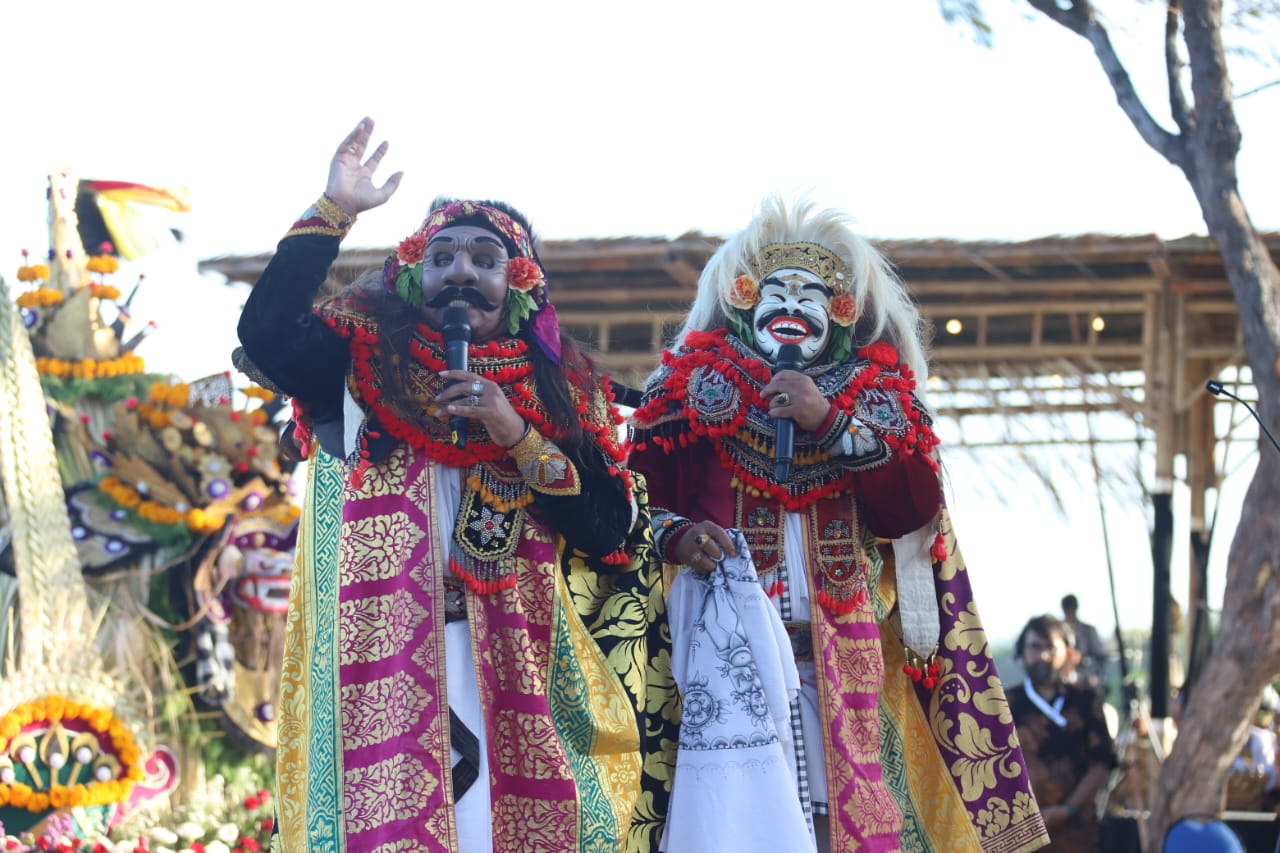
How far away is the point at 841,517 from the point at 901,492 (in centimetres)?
20

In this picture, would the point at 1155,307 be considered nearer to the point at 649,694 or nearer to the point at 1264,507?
the point at 1264,507

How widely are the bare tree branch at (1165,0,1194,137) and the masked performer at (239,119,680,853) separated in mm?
5001

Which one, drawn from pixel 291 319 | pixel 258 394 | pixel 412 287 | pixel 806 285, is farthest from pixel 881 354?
pixel 258 394

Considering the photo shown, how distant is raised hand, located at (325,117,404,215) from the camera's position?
366 centimetres

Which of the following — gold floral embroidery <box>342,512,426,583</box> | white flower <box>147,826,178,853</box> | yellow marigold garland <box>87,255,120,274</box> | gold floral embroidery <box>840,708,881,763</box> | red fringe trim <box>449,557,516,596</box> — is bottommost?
white flower <box>147,826,178,853</box>

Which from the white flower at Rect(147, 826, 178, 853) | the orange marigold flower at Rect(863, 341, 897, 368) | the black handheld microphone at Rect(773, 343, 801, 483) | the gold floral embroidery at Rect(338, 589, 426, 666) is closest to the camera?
the gold floral embroidery at Rect(338, 589, 426, 666)

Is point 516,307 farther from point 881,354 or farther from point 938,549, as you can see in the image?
point 938,549

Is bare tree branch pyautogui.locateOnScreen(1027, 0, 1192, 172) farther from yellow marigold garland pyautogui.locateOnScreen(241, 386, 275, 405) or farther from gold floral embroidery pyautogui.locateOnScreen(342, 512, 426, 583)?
gold floral embroidery pyautogui.locateOnScreen(342, 512, 426, 583)

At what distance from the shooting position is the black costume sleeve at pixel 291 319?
361cm

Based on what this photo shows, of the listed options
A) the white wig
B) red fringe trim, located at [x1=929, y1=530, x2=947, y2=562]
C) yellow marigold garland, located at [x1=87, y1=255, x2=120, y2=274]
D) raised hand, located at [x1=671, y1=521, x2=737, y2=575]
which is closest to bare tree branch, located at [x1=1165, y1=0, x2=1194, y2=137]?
the white wig

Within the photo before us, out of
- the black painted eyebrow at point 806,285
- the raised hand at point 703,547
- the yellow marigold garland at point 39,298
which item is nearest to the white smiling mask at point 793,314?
the black painted eyebrow at point 806,285

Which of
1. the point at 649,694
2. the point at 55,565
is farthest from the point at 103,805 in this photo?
the point at 649,694

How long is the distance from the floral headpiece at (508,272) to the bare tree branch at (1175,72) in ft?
16.5

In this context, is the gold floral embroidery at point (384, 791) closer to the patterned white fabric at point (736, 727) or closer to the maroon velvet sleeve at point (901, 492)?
the patterned white fabric at point (736, 727)
